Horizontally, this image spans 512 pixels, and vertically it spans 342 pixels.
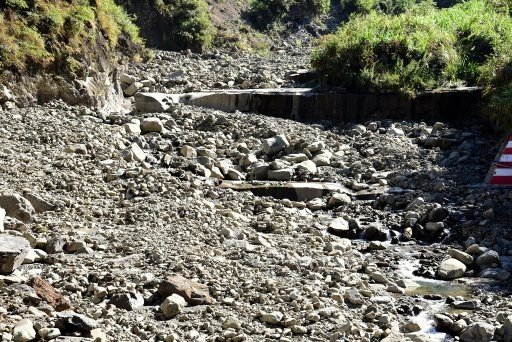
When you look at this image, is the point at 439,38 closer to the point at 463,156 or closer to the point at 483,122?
the point at 483,122

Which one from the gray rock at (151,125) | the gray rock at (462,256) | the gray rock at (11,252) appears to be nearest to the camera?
the gray rock at (11,252)

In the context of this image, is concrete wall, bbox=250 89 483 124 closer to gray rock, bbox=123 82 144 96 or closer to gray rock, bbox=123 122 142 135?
gray rock, bbox=123 82 144 96

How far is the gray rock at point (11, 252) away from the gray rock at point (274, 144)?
647 centimetres

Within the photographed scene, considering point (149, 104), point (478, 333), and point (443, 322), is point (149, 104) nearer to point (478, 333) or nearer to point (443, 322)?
point (443, 322)

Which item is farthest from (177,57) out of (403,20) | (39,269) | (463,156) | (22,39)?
(39,269)

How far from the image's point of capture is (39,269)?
624cm

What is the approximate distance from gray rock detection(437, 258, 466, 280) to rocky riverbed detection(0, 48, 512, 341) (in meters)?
0.01

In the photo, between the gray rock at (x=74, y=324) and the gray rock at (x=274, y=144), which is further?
the gray rock at (x=274, y=144)

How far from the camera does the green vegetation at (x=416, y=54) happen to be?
15.1 meters

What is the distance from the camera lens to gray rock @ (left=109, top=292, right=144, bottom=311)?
5.82 m

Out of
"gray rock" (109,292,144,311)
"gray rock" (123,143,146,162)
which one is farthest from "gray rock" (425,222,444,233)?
"gray rock" (109,292,144,311)

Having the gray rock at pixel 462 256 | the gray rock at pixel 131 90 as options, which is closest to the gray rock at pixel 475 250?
the gray rock at pixel 462 256

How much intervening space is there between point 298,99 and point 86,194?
7.02 metres

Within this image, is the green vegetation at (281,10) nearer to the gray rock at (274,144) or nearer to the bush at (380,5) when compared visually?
the bush at (380,5)
